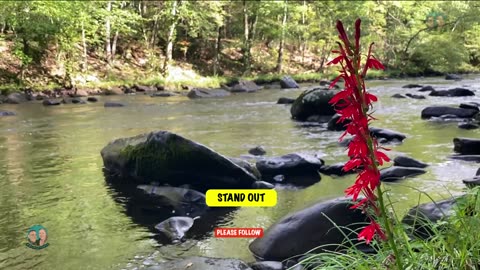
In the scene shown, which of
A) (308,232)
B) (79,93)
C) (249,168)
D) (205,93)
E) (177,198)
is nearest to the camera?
(308,232)

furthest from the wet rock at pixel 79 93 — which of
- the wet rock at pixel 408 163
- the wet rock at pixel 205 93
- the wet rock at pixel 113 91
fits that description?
the wet rock at pixel 408 163

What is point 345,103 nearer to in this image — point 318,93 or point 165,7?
point 318,93

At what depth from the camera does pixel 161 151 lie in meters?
6.48

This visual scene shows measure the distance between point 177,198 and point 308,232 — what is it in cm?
199

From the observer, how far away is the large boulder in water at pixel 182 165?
20.5 ft

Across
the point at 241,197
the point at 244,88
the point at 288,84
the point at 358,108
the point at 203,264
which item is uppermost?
the point at 358,108

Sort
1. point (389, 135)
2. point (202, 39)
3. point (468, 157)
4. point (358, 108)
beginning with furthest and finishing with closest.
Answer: point (202, 39), point (389, 135), point (468, 157), point (358, 108)

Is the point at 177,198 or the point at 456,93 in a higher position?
the point at 456,93

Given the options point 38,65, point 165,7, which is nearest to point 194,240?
point 38,65

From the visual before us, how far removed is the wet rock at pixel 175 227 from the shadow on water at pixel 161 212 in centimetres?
4

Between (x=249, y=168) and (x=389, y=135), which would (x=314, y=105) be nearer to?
(x=389, y=135)

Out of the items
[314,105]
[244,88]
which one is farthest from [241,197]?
[244,88]

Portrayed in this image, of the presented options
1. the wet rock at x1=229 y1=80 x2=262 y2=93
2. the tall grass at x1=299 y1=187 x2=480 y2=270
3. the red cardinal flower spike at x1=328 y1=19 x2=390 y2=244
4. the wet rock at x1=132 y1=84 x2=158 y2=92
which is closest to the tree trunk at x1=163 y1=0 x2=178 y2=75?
the wet rock at x1=132 y1=84 x2=158 y2=92

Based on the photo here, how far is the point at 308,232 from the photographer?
4.24 metres
